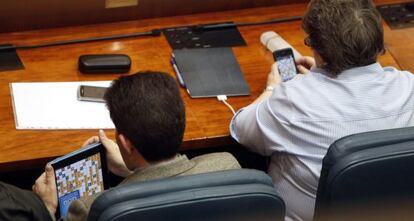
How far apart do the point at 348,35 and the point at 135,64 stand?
716mm

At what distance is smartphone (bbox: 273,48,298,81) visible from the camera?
7.98ft

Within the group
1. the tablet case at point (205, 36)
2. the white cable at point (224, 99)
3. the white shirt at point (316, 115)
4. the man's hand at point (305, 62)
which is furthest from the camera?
the tablet case at point (205, 36)

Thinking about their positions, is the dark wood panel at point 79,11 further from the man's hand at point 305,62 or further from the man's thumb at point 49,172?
the man's thumb at point 49,172

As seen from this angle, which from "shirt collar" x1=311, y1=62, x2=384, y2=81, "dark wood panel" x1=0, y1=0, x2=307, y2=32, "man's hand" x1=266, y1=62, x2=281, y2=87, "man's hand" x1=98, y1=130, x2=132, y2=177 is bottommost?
"man's hand" x1=98, y1=130, x2=132, y2=177

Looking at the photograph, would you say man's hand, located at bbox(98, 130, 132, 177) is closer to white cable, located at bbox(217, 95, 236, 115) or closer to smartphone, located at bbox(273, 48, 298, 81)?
white cable, located at bbox(217, 95, 236, 115)

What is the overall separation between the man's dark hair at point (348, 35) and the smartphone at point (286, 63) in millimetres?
349

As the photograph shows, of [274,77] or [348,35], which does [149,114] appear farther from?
[274,77]

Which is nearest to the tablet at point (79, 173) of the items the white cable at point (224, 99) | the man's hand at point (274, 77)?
the white cable at point (224, 99)

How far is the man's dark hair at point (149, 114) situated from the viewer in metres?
1.78

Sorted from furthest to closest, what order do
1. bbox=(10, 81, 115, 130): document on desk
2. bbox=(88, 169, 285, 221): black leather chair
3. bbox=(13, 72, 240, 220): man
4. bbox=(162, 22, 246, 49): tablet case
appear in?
bbox=(162, 22, 246, 49): tablet case < bbox=(10, 81, 115, 130): document on desk < bbox=(13, 72, 240, 220): man < bbox=(88, 169, 285, 221): black leather chair

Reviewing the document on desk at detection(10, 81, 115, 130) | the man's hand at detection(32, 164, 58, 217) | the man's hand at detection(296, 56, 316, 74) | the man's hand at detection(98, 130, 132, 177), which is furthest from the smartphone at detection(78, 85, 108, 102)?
the man's hand at detection(296, 56, 316, 74)

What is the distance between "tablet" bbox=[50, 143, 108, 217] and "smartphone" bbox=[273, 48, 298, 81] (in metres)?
0.63

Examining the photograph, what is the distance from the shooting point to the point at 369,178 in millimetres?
1850

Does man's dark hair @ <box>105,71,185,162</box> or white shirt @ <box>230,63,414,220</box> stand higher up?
man's dark hair @ <box>105,71,185,162</box>
